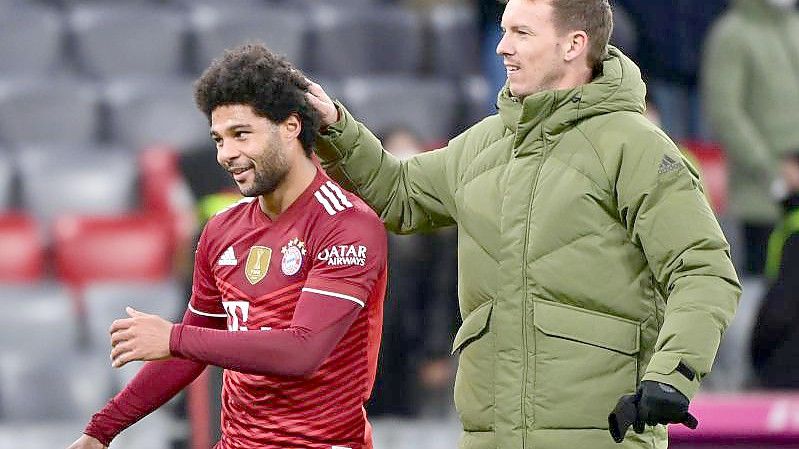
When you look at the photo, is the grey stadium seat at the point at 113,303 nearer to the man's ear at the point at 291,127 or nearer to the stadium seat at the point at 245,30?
the stadium seat at the point at 245,30

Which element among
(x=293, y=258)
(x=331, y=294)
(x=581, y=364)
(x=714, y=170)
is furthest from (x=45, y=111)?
(x=581, y=364)

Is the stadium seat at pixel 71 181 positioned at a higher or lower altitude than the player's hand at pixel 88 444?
lower

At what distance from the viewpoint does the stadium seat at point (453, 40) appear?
335 inches

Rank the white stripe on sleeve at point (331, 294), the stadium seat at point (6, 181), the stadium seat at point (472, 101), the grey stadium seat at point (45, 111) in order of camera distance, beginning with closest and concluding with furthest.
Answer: the white stripe on sleeve at point (331, 294) → the stadium seat at point (6, 181) → the grey stadium seat at point (45, 111) → the stadium seat at point (472, 101)

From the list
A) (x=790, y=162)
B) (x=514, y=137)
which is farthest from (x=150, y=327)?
(x=790, y=162)

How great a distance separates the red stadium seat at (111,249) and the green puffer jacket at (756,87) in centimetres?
245

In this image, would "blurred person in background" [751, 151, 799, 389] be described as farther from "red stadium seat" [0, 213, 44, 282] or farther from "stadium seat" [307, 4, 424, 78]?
"red stadium seat" [0, 213, 44, 282]

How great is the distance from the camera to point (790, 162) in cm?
706

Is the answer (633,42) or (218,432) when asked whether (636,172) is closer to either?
(218,432)

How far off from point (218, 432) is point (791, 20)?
340 cm

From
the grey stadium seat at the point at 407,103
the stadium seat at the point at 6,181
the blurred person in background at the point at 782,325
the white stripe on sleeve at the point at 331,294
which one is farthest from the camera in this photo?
the grey stadium seat at the point at 407,103

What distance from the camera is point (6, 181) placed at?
763 centimetres

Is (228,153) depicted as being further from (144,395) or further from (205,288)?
(144,395)

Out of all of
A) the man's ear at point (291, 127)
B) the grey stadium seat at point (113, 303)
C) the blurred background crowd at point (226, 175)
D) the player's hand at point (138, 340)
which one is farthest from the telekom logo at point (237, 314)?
the grey stadium seat at point (113, 303)
